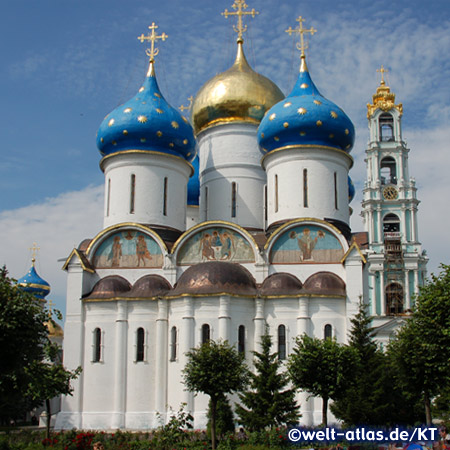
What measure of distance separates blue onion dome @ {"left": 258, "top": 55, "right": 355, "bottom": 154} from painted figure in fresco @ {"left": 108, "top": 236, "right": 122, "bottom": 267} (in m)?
6.45

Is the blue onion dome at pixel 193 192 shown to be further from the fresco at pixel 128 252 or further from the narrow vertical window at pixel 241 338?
the narrow vertical window at pixel 241 338

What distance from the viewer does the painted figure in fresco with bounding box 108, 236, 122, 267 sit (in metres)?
23.6

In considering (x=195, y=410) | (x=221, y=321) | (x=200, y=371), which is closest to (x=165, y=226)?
(x=221, y=321)

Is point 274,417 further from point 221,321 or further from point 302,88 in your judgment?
point 302,88

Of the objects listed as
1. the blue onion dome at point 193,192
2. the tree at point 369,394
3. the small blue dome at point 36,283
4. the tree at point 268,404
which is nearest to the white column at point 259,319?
the tree at point 369,394

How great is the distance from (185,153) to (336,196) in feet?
19.2

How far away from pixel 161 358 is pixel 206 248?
13.3ft

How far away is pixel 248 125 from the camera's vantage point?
27.8 m

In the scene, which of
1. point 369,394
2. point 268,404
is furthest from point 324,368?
point 369,394

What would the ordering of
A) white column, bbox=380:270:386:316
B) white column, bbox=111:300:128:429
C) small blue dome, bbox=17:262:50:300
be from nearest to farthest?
white column, bbox=111:300:128:429
small blue dome, bbox=17:262:50:300
white column, bbox=380:270:386:316

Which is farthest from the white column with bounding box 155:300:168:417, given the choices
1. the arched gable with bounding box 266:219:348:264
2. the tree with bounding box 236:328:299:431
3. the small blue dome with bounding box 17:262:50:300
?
the small blue dome with bounding box 17:262:50:300

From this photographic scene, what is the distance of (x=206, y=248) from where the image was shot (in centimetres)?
2331

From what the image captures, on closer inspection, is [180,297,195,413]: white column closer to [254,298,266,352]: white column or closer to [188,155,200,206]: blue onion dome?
[254,298,266,352]: white column

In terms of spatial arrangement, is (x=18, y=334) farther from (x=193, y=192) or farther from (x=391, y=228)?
(x=391, y=228)
